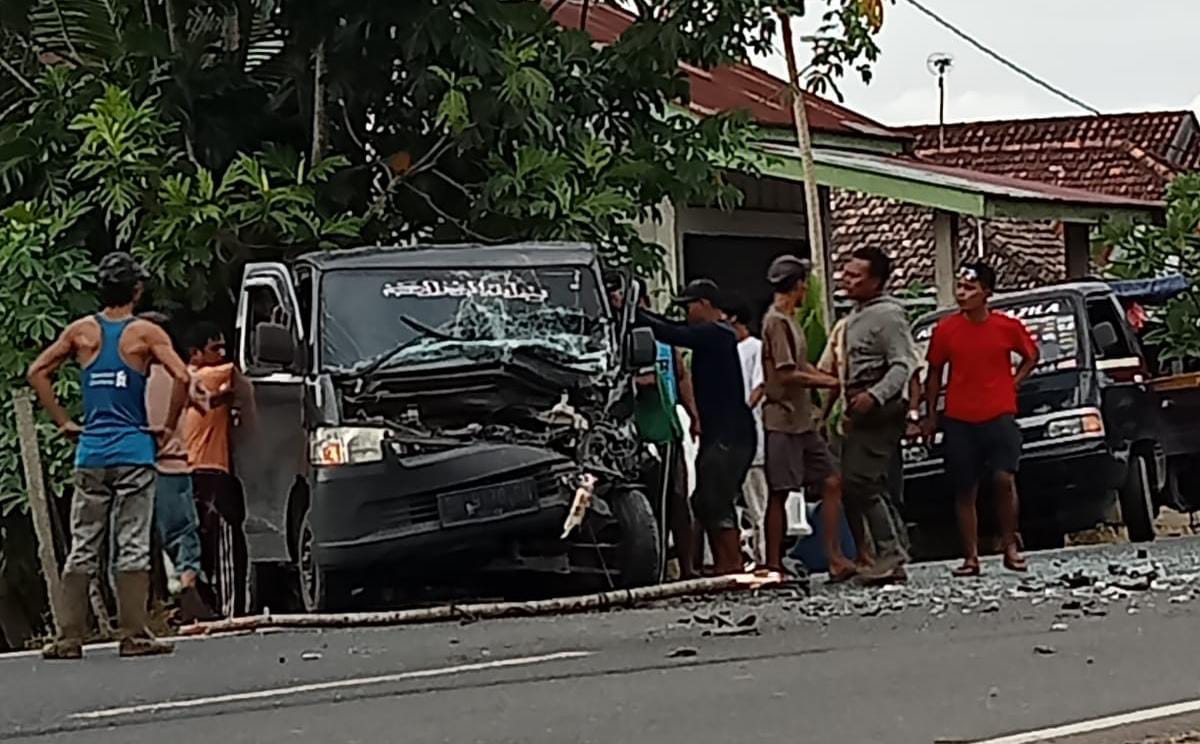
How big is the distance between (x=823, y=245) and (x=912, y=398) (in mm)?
→ 9422

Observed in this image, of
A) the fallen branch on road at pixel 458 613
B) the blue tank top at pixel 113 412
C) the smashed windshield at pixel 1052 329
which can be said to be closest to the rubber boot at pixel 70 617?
the blue tank top at pixel 113 412

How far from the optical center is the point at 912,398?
1366 cm

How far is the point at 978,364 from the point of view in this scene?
13812mm

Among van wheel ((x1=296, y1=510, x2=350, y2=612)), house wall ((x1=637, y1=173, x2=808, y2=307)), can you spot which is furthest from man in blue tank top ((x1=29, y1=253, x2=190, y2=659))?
house wall ((x1=637, y1=173, x2=808, y2=307))

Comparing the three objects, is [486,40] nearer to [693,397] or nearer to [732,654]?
[693,397]

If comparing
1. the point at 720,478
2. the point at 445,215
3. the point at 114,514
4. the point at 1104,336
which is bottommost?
the point at 720,478

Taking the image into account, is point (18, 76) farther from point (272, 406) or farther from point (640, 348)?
point (640, 348)

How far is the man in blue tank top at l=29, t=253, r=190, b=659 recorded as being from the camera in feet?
36.4

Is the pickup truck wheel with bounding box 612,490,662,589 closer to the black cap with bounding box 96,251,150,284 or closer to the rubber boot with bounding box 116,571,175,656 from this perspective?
the rubber boot with bounding box 116,571,175,656

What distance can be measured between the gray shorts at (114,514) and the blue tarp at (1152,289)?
11.9 m

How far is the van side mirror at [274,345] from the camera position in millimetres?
13445

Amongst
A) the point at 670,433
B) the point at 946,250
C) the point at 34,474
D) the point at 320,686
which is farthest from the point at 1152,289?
the point at 320,686

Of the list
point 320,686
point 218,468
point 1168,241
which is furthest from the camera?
point 1168,241

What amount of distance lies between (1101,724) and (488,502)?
16.6 feet
